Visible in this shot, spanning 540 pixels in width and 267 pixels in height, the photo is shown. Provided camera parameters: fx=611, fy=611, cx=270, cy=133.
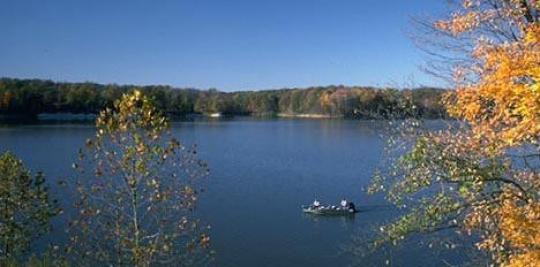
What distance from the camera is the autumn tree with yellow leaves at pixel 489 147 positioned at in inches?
220

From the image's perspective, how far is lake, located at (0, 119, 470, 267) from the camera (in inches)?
904

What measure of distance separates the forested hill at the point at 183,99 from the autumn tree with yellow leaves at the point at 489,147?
37.1 m

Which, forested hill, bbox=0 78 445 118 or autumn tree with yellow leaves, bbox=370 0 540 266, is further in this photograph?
forested hill, bbox=0 78 445 118

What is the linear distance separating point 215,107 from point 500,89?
16613 cm

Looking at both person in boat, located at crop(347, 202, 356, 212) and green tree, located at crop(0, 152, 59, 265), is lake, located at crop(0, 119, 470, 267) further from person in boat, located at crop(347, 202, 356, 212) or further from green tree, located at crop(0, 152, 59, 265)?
green tree, located at crop(0, 152, 59, 265)

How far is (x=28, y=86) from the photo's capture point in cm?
12569

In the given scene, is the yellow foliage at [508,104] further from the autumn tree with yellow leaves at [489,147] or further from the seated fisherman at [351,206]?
the seated fisherman at [351,206]

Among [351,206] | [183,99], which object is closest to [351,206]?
[351,206]

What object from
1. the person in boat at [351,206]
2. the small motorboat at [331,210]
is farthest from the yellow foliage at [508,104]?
the person in boat at [351,206]

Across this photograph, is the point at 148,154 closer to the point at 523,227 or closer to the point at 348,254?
the point at 523,227

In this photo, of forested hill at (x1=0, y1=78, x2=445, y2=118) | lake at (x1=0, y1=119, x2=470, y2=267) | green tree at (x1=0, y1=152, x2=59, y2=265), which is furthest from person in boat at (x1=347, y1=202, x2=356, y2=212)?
green tree at (x1=0, y1=152, x2=59, y2=265)

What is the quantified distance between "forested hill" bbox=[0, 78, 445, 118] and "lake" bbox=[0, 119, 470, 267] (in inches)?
239

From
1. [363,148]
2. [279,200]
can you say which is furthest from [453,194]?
[363,148]

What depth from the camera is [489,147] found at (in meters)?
6.91
